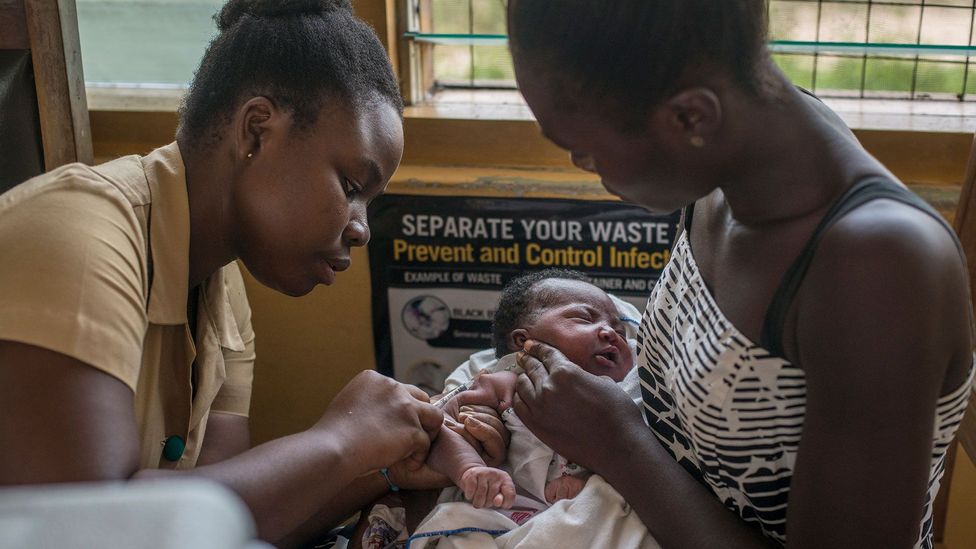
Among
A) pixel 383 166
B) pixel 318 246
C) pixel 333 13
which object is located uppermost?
pixel 333 13

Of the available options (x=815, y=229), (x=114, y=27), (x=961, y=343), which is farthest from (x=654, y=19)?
(x=114, y=27)

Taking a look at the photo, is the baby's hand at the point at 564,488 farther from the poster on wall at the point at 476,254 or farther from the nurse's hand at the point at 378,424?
the poster on wall at the point at 476,254

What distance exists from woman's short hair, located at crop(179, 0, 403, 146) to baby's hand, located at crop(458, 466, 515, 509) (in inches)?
28.5

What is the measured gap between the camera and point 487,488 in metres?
1.84

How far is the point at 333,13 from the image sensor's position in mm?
1871

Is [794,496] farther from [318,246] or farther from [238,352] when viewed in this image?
[238,352]

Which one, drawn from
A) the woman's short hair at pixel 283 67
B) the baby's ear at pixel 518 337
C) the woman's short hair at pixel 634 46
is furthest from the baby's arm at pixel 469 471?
the woman's short hair at pixel 634 46

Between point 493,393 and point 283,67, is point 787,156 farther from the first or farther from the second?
point 493,393

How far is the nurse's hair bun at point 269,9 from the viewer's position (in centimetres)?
182

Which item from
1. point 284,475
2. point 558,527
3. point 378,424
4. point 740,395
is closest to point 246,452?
point 284,475

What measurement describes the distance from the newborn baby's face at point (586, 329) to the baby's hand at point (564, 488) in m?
0.41

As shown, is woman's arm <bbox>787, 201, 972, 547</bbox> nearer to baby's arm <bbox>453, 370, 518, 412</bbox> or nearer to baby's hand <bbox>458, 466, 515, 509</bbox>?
baby's hand <bbox>458, 466, 515, 509</bbox>

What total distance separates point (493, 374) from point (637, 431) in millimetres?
581

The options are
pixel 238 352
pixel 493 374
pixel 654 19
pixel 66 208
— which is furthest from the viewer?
pixel 493 374
